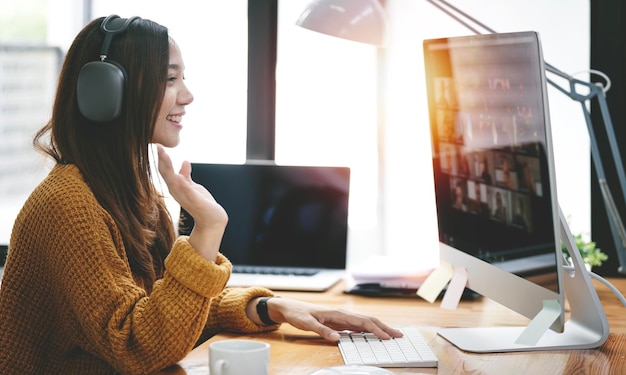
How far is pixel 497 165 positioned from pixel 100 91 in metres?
0.63

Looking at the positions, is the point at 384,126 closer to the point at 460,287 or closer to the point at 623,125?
the point at 623,125

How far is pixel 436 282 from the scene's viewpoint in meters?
1.34

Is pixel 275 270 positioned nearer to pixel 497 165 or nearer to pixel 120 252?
pixel 120 252

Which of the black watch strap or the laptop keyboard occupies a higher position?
the black watch strap

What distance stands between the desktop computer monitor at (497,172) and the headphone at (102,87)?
569 mm

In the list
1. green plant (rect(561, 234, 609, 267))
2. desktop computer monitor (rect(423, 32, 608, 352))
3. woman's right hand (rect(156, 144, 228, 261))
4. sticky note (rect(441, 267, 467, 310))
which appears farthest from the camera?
green plant (rect(561, 234, 609, 267))

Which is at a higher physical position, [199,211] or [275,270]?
[199,211]

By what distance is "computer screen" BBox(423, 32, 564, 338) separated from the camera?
990 mm

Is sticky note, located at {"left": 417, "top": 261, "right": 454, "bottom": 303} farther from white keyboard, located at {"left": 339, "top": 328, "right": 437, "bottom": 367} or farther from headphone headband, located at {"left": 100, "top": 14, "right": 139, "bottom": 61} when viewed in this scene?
headphone headband, located at {"left": 100, "top": 14, "right": 139, "bottom": 61}

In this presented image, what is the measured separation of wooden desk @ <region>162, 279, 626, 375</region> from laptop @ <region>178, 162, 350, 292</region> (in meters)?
0.42

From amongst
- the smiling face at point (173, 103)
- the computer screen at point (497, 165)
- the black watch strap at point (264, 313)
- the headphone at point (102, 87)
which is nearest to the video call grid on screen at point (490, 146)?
the computer screen at point (497, 165)

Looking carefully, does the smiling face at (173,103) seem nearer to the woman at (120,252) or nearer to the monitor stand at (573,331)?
the woman at (120,252)

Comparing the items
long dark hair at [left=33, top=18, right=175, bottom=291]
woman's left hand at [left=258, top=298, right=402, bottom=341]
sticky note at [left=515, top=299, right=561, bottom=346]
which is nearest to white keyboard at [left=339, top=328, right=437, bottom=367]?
woman's left hand at [left=258, top=298, right=402, bottom=341]

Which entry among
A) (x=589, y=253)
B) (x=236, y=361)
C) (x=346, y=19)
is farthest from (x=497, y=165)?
(x=589, y=253)
